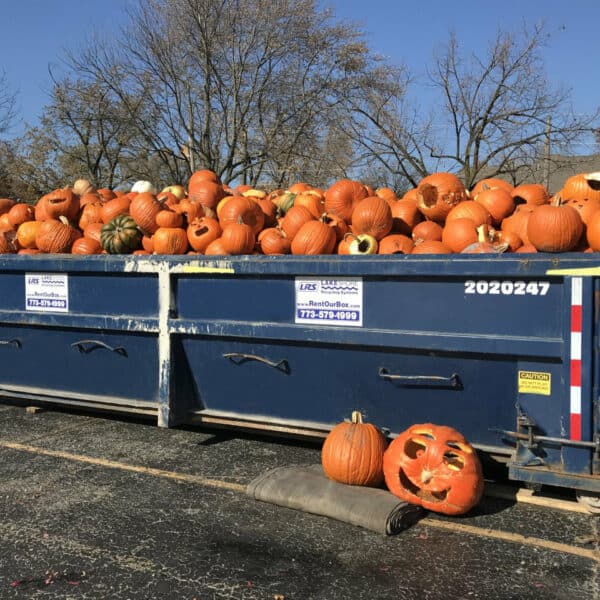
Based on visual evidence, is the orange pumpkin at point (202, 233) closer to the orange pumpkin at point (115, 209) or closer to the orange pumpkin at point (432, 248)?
the orange pumpkin at point (115, 209)

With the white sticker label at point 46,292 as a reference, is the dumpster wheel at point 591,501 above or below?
below

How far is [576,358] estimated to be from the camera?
3.97 m

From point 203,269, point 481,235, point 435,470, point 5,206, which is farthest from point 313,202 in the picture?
point 5,206

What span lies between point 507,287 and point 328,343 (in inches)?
51.6

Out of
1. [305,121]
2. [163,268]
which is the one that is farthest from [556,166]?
[163,268]

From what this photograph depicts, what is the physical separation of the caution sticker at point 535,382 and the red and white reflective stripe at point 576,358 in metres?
0.16

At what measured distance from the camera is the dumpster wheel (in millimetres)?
4074

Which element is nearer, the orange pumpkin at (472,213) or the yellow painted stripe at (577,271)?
the yellow painted stripe at (577,271)

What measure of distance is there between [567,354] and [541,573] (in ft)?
4.06

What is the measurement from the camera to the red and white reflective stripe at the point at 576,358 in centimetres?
395

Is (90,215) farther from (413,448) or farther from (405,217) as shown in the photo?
(413,448)

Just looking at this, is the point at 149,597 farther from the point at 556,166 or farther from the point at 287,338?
the point at 556,166

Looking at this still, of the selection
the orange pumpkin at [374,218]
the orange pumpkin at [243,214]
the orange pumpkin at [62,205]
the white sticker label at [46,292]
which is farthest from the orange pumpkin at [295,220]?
the orange pumpkin at [62,205]

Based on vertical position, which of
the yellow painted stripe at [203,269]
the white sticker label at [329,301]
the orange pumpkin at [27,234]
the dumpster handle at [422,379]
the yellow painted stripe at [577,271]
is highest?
the orange pumpkin at [27,234]
